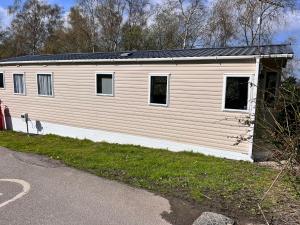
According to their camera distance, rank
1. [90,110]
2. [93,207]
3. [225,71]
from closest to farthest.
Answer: [93,207] < [225,71] < [90,110]

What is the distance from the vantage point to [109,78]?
9367mm

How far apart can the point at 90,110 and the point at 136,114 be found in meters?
2.03

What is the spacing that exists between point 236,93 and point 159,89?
2355 millimetres

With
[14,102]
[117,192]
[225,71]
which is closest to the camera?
[117,192]

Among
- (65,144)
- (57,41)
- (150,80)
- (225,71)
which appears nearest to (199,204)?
(225,71)

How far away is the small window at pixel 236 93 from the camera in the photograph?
6872 millimetres

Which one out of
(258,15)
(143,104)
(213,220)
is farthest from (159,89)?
(258,15)

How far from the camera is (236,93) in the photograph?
23.1ft

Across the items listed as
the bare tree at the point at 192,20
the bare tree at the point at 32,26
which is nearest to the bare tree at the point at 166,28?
the bare tree at the point at 192,20

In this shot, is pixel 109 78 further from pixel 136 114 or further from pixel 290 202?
pixel 290 202

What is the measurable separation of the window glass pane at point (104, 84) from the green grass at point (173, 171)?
6.46 feet

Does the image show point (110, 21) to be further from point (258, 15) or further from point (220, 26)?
point (258, 15)

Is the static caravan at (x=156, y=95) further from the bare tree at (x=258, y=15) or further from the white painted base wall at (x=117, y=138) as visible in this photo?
the bare tree at (x=258, y=15)

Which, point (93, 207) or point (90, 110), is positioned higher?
point (90, 110)
